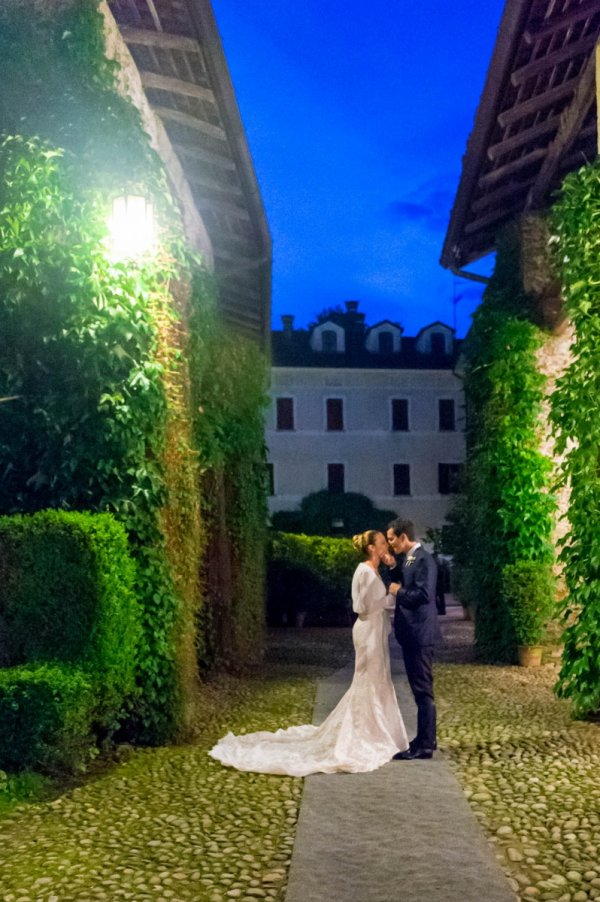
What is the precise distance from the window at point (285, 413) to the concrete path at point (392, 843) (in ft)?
101

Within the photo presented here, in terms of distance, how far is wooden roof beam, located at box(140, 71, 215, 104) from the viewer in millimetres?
9078

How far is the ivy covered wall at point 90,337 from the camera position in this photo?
7.09 meters

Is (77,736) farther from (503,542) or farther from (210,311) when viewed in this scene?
(503,542)

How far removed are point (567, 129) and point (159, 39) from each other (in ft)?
15.1

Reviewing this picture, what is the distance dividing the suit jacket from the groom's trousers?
0.07m

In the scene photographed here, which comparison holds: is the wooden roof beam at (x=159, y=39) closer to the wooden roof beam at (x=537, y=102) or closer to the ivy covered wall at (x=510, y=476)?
the wooden roof beam at (x=537, y=102)

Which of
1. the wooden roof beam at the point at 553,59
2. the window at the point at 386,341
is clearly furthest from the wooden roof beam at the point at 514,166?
the window at the point at 386,341

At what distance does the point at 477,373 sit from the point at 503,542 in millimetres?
2278

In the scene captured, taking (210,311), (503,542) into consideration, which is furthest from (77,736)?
(503,542)

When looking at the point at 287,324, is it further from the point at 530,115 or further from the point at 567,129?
the point at 567,129

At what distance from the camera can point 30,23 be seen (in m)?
7.41

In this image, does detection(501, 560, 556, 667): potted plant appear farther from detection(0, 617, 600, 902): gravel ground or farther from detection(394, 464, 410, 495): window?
detection(394, 464, 410, 495): window

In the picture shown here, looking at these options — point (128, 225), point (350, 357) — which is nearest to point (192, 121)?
point (128, 225)

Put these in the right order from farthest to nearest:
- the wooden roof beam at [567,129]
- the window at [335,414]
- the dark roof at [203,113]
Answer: the window at [335,414]
the wooden roof beam at [567,129]
the dark roof at [203,113]
